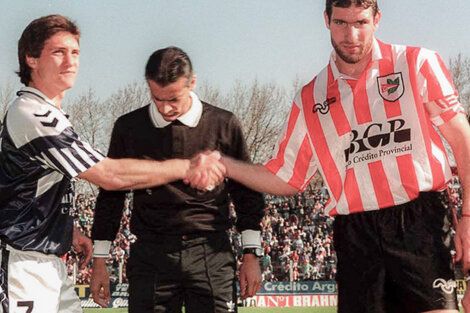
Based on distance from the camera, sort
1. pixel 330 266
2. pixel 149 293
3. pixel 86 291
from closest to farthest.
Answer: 1. pixel 149 293
2. pixel 86 291
3. pixel 330 266

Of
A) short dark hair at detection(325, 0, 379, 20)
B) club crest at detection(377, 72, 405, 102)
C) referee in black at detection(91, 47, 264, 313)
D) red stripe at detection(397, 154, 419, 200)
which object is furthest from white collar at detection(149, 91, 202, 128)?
red stripe at detection(397, 154, 419, 200)

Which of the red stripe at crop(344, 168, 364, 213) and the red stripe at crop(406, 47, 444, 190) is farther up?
the red stripe at crop(406, 47, 444, 190)

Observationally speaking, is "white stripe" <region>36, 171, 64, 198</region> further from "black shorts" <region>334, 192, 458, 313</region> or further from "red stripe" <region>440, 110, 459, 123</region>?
"red stripe" <region>440, 110, 459, 123</region>

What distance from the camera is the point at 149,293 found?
14.7ft

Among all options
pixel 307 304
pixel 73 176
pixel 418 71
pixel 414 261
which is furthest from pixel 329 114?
pixel 307 304

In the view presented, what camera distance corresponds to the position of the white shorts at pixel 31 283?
3.76 m

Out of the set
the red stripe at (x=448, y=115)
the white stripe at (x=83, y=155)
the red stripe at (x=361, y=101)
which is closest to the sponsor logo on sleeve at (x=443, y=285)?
the red stripe at (x=448, y=115)

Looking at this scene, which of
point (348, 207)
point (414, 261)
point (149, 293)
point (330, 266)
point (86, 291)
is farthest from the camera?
point (330, 266)

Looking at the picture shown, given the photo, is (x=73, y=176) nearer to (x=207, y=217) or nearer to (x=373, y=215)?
(x=207, y=217)

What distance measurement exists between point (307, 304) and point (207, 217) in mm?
18053

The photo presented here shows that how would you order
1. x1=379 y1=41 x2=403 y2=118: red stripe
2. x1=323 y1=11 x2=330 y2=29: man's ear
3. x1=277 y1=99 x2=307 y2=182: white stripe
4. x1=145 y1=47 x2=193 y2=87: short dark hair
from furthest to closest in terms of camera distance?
x1=145 y1=47 x2=193 y2=87: short dark hair → x1=277 y1=99 x2=307 y2=182: white stripe → x1=323 y1=11 x2=330 y2=29: man's ear → x1=379 y1=41 x2=403 y2=118: red stripe

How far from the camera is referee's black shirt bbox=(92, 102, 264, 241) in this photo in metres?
4.55

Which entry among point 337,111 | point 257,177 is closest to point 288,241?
point 257,177

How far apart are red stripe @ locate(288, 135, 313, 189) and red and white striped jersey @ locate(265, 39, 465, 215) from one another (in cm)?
14
